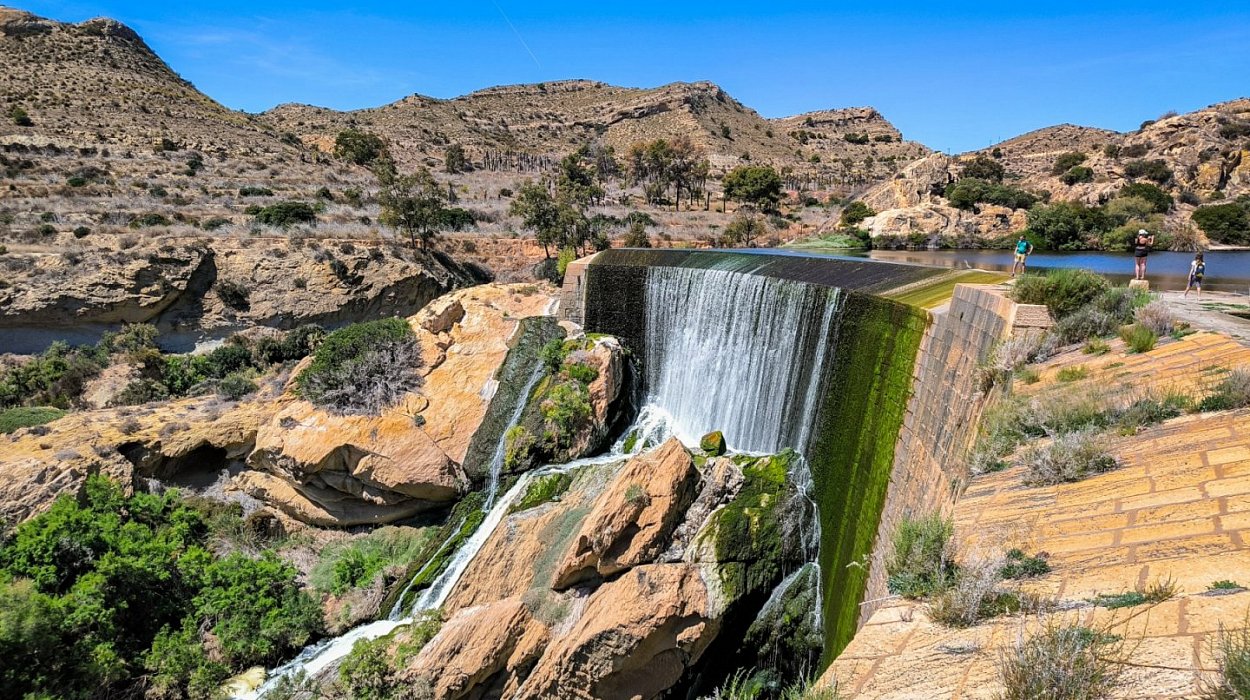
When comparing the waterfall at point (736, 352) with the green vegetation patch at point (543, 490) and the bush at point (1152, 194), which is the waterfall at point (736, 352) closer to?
the green vegetation patch at point (543, 490)

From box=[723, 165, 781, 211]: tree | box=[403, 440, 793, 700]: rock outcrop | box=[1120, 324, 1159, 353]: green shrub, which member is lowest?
box=[403, 440, 793, 700]: rock outcrop

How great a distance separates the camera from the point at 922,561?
14.2 feet

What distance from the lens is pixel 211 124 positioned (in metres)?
47.9

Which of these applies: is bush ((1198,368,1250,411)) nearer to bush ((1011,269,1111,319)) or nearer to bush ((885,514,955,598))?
bush ((885,514,955,598))

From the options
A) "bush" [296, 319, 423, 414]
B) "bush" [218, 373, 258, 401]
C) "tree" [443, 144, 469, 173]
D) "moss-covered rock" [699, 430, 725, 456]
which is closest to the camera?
"moss-covered rock" [699, 430, 725, 456]

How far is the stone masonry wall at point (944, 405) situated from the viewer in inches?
287

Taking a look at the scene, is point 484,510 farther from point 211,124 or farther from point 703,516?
point 211,124

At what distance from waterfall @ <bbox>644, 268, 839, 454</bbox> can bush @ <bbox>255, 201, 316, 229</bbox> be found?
65.9ft

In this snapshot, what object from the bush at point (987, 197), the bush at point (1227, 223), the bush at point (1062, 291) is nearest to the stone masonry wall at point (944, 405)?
the bush at point (1062, 291)

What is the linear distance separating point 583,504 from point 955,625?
8.50m

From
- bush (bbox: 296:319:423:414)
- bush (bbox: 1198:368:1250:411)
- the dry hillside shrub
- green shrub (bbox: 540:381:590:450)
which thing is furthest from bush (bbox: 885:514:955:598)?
bush (bbox: 296:319:423:414)

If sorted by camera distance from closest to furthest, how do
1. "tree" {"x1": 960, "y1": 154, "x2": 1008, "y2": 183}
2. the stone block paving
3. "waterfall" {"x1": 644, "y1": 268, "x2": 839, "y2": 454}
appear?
the stone block paving
"waterfall" {"x1": 644, "y1": 268, "x2": 839, "y2": 454}
"tree" {"x1": 960, "y1": 154, "x2": 1008, "y2": 183}

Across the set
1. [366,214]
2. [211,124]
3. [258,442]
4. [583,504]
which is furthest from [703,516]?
[211,124]

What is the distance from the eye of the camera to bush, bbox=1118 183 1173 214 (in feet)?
86.7
